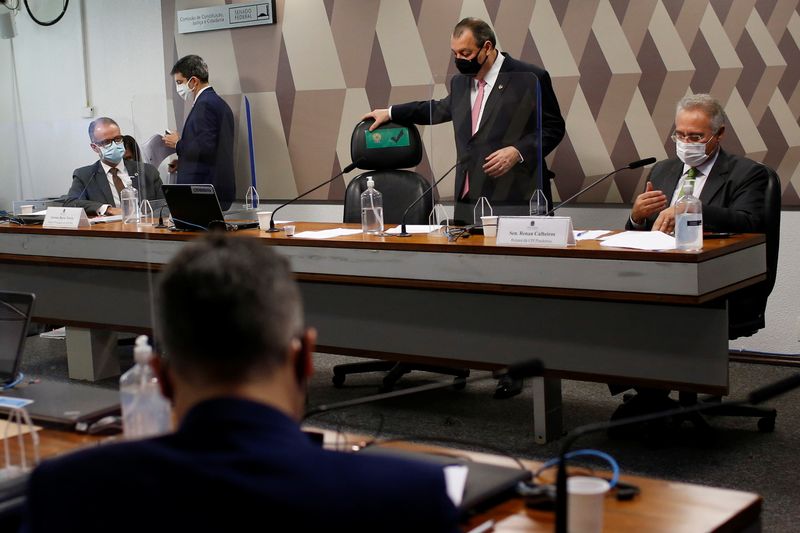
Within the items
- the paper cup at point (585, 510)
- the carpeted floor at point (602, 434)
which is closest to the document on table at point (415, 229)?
the carpeted floor at point (602, 434)

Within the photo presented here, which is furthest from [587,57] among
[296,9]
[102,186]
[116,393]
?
[116,393]

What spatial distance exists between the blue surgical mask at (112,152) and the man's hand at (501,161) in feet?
7.75

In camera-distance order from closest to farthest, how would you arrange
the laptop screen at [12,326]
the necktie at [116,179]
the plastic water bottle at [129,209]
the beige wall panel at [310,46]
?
the laptop screen at [12,326] < the plastic water bottle at [129,209] < the necktie at [116,179] < the beige wall panel at [310,46]

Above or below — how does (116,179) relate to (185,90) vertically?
below

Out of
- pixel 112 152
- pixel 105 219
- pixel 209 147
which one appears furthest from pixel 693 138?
pixel 112 152

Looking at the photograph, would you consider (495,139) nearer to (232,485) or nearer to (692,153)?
(692,153)

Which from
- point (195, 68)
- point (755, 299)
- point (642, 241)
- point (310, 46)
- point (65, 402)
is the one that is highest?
point (310, 46)

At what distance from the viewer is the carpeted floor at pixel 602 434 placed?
3.09m

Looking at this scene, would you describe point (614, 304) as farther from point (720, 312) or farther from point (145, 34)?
point (145, 34)

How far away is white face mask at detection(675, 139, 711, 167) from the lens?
11.8 feet

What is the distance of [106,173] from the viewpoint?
545 cm

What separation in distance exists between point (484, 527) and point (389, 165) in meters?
3.13

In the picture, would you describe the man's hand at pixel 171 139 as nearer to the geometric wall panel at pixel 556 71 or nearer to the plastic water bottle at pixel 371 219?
the geometric wall panel at pixel 556 71

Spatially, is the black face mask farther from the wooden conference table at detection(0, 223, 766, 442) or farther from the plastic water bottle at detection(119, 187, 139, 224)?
the plastic water bottle at detection(119, 187, 139, 224)
